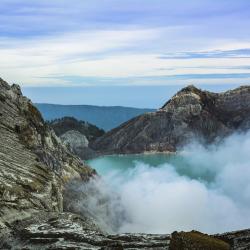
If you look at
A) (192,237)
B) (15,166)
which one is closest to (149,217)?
(15,166)

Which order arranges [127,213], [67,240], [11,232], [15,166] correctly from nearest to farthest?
[67,240]
[11,232]
[15,166]
[127,213]

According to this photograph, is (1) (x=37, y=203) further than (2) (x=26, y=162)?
No

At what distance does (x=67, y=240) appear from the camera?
35812mm

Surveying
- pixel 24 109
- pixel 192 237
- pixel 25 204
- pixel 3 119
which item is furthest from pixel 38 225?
pixel 24 109

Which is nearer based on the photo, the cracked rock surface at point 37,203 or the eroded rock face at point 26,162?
the cracked rock surface at point 37,203

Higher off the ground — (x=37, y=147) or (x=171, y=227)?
(x=37, y=147)

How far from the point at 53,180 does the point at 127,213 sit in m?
68.8

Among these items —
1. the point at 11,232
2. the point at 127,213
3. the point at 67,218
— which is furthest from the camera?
the point at 127,213

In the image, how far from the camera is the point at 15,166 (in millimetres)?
60188

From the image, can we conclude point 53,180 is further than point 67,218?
Yes

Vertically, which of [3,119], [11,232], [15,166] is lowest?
[11,232]

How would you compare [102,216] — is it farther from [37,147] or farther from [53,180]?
[53,180]

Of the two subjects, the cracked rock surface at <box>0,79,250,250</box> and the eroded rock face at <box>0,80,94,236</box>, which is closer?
the cracked rock surface at <box>0,79,250,250</box>

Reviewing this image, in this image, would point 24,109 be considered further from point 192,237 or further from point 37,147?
point 192,237
